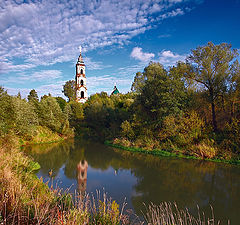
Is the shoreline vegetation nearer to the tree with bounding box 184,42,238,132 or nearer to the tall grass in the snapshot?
the tree with bounding box 184,42,238,132

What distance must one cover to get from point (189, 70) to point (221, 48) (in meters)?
3.82

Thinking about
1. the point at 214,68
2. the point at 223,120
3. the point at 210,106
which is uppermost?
the point at 214,68

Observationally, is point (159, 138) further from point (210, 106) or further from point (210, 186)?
point (210, 186)

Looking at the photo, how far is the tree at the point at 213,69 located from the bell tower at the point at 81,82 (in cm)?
4141

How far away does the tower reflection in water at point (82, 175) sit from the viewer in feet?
36.5

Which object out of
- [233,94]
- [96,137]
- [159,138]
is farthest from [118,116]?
[233,94]

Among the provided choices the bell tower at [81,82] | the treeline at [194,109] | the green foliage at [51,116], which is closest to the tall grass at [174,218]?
the treeline at [194,109]

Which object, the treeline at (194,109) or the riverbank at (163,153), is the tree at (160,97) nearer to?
the treeline at (194,109)

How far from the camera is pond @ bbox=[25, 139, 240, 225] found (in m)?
9.09

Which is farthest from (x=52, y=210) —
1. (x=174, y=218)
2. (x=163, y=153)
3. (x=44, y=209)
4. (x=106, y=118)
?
(x=106, y=118)

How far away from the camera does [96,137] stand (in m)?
35.7

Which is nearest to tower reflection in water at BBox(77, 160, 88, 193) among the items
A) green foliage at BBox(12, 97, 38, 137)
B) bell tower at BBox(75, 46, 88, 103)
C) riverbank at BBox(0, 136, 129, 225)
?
riverbank at BBox(0, 136, 129, 225)

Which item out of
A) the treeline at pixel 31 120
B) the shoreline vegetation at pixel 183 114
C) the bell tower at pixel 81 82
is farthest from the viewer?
the bell tower at pixel 81 82

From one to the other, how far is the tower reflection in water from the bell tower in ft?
132
